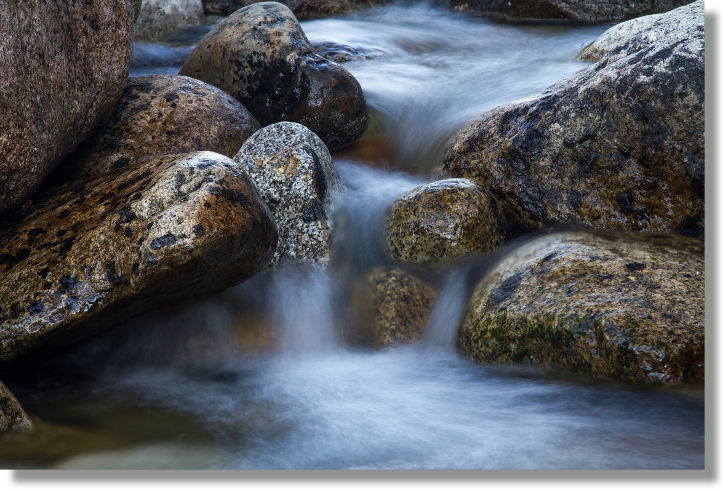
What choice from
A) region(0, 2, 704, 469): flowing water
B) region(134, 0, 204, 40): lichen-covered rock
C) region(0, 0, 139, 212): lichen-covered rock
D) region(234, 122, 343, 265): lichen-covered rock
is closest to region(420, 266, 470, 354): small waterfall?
region(0, 2, 704, 469): flowing water

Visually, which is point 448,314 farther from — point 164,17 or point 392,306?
point 164,17

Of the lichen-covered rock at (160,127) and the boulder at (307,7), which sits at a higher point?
the boulder at (307,7)

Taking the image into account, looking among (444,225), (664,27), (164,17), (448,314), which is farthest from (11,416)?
(164,17)

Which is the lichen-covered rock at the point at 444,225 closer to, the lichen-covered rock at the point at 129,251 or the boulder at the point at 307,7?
the lichen-covered rock at the point at 129,251

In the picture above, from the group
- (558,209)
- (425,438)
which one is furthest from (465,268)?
(425,438)

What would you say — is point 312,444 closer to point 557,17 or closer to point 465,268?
point 465,268

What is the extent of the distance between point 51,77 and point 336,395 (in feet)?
8.27

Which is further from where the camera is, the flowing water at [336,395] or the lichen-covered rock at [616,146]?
the lichen-covered rock at [616,146]

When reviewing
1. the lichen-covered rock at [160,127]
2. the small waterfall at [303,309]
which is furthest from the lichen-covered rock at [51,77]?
the small waterfall at [303,309]

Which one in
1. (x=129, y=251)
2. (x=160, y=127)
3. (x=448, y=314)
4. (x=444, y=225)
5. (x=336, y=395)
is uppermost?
(x=160, y=127)

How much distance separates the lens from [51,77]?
3898 millimetres

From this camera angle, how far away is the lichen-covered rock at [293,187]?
471 centimetres

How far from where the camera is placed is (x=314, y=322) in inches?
177

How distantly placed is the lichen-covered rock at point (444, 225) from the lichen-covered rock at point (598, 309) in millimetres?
316
